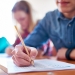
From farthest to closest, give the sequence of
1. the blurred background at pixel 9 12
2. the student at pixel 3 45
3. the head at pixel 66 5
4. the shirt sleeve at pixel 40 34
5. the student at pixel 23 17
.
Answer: the blurred background at pixel 9 12
the student at pixel 23 17
the student at pixel 3 45
the shirt sleeve at pixel 40 34
the head at pixel 66 5

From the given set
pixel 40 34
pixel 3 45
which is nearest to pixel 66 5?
pixel 40 34

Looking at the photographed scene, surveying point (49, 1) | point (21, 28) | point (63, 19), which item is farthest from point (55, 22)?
point (49, 1)

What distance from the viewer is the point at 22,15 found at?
5.78 feet

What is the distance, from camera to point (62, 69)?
560 mm

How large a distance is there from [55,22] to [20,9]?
73cm

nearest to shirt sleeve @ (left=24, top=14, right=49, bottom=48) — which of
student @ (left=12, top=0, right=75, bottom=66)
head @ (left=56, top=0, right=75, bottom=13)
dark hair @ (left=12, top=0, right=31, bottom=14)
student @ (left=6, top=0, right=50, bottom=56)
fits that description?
student @ (left=12, top=0, right=75, bottom=66)

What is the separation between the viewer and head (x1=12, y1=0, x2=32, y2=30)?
1.73m

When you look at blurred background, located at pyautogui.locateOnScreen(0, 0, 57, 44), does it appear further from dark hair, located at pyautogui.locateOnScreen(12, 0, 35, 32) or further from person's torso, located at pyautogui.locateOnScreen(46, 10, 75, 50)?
person's torso, located at pyautogui.locateOnScreen(46, 10, 75, 50)

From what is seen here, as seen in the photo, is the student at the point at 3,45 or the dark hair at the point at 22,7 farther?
the dark hair at the point at 22,7

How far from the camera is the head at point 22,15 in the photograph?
1730 millimetres

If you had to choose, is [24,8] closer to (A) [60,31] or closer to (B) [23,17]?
(B) [23,17]

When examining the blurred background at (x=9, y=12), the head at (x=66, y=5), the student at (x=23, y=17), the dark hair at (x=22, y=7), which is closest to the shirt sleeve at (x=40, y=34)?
the head at (x=66, y=5)

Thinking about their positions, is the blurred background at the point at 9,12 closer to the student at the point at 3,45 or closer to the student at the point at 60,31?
the student at the point at 3,45

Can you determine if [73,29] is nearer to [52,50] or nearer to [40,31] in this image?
[40,31]
